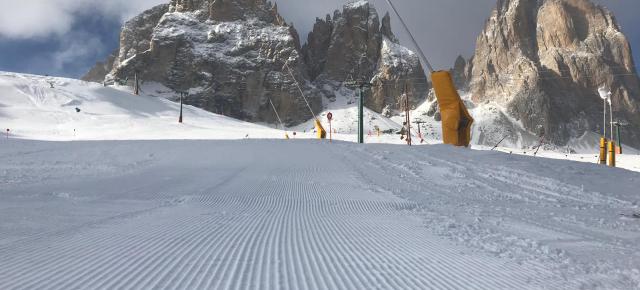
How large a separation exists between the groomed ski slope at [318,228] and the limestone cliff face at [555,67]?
157088mm

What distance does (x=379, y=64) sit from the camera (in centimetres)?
17362

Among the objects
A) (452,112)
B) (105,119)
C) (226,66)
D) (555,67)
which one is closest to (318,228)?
(452,112)

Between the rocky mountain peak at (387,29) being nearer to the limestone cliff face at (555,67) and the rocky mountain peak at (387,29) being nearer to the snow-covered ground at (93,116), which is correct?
the limestone cliff face at (555,67)

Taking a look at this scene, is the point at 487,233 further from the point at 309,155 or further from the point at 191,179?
the point at 309,155

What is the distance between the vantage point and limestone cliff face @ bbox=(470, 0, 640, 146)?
516 feet

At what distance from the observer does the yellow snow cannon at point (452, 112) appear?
62.4ft

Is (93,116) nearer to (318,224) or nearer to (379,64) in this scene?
(318,224)

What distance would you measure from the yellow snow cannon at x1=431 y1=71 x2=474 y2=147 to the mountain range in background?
442ft

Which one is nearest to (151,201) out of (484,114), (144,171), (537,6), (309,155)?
(144,171)

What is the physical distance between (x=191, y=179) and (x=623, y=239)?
760cm

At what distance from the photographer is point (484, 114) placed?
549 ft

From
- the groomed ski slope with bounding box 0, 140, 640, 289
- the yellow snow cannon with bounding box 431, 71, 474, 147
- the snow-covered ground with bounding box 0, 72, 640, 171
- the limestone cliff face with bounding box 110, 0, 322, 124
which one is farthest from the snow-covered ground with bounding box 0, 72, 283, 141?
the limestone cliff face with bounding box 110, 0, 322, 124

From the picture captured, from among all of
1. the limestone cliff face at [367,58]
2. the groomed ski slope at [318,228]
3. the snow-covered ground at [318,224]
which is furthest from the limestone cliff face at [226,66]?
the groomed ski slope at [318,228]

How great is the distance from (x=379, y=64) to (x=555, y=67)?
61.8m
